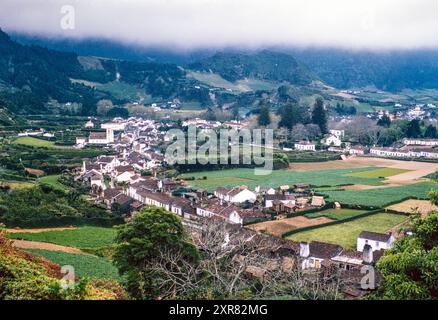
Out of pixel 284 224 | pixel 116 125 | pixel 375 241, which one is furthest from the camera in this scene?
pixel 116 125

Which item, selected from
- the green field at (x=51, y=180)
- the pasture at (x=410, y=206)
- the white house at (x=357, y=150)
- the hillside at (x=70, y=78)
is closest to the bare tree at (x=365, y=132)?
the white house at (x=357, y=150)

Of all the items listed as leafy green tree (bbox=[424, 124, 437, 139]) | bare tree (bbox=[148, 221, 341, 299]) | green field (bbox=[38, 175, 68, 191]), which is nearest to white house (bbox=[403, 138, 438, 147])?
leafy green tree (bbox=[424, 124, 437, 139])

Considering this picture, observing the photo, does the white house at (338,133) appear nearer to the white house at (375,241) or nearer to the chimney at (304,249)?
the white house at (375,241)

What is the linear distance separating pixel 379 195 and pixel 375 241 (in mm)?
12302

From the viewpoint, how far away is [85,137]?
2197 inches

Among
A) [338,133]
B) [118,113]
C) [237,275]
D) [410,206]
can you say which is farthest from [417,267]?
[118,113]

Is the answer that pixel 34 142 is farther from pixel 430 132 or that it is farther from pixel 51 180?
pixel 430 132

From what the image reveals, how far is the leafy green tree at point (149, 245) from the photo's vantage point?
13.4m

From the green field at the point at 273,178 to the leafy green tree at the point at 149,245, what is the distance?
19618 millimetres

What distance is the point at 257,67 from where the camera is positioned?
Answer: 152875mm

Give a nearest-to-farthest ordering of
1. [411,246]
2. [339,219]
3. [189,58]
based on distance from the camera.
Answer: [411,246] < [339,219] < [189,58]
